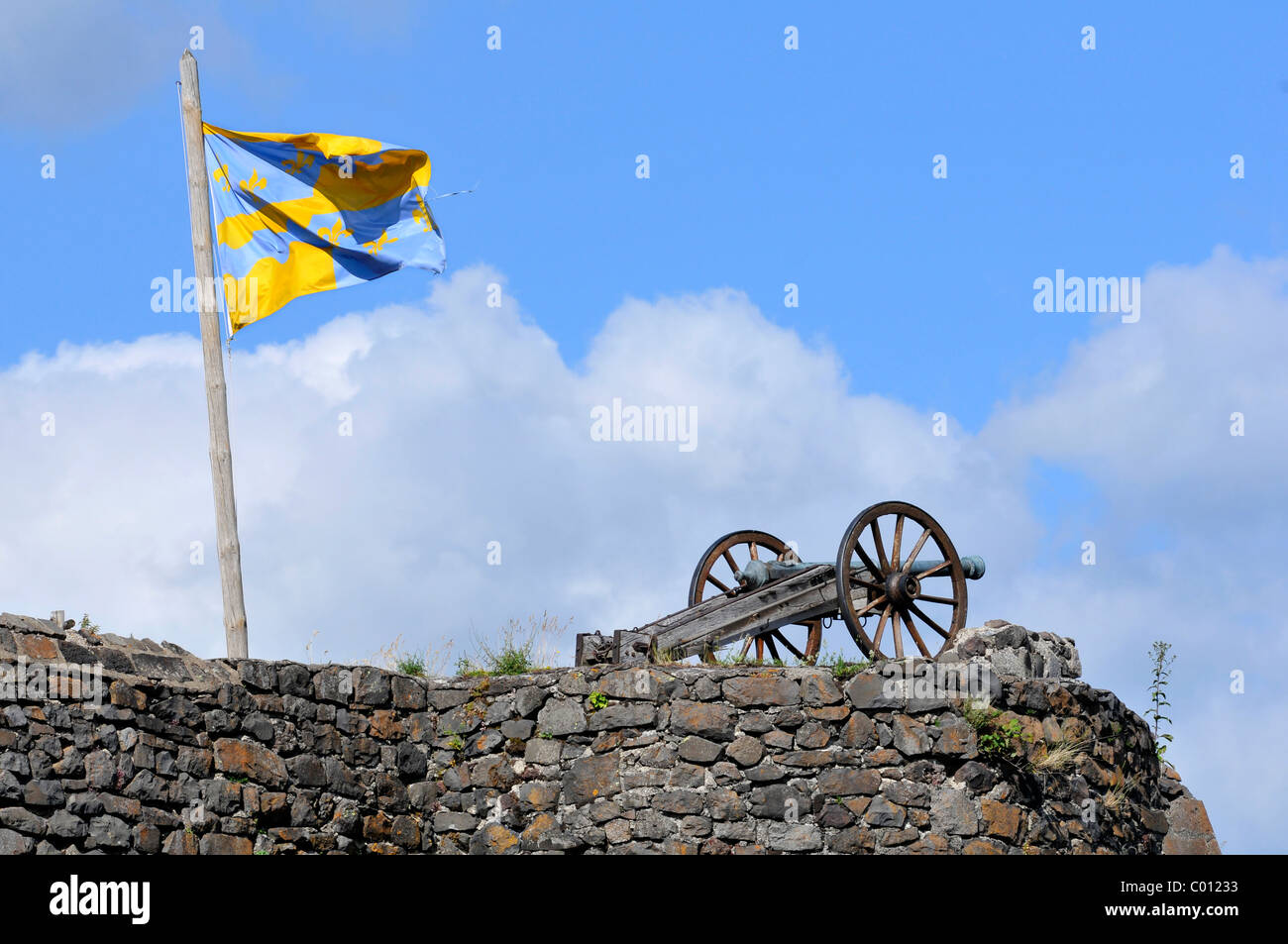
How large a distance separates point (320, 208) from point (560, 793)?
5332mm

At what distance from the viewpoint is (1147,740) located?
1359cm

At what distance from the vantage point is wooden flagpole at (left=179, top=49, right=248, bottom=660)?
12.0 m

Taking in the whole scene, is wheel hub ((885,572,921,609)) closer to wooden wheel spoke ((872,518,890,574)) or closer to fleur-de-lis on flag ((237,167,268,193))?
wooden wheel spoke ((872,518,890,574))

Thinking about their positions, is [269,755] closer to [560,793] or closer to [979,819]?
[560,793]

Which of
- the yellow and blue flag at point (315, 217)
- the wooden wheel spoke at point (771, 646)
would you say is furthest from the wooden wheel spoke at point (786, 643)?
the yellow and blue flag at point (315, 217)

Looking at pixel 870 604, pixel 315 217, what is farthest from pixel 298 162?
pixel 870 604

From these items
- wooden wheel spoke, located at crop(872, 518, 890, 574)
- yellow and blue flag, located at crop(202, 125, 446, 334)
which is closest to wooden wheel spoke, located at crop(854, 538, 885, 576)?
wooden wheel spoke, located at crop(872, 518, 890, 574)

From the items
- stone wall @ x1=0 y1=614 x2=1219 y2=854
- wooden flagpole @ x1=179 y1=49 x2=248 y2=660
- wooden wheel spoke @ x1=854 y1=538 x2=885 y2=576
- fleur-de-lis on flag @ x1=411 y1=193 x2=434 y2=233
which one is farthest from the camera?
fleur-de-lis on flag @ x1=411 y1=193 x2=434 y2=233

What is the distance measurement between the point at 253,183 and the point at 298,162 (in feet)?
1.69

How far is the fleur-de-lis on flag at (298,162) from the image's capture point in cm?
1351

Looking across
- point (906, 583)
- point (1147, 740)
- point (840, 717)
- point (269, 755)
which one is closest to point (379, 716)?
point (269, 755)

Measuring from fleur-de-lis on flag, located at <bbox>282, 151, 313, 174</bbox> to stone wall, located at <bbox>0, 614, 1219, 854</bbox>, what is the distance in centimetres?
435

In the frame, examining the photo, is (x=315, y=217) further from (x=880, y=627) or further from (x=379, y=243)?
(x=880, y=627)

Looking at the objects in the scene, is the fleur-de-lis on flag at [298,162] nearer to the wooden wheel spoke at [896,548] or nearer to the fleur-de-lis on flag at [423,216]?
the fleur-de-lis on flag at [423,216]
